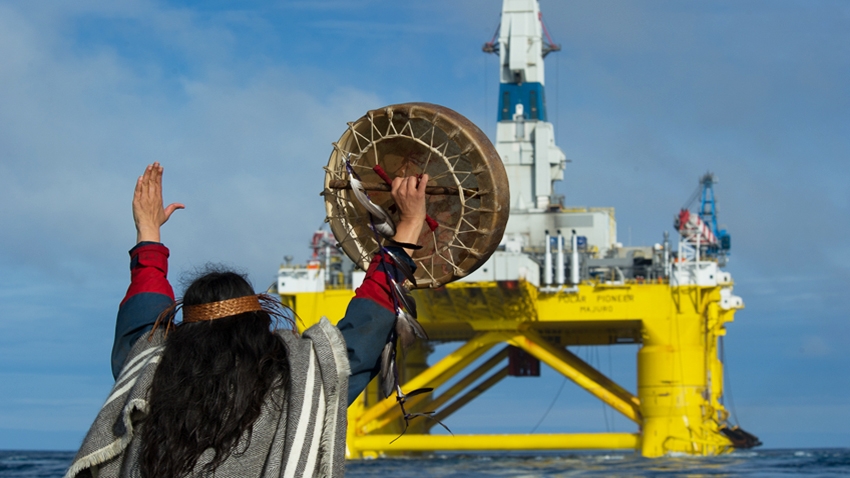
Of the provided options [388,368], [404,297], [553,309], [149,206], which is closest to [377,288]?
[404,297]

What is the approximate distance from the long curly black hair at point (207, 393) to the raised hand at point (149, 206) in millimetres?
973

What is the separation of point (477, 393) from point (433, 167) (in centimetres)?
4058

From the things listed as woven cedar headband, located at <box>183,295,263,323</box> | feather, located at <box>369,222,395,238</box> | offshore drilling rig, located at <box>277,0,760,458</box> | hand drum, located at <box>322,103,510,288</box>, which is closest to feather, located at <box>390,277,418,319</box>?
feather, located at <box>369,222,395,238</box>

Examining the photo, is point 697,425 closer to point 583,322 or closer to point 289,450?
point 583,322

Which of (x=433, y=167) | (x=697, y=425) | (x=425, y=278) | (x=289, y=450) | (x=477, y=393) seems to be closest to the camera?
(x=289, y=450)

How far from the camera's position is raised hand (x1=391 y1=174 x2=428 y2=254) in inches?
171

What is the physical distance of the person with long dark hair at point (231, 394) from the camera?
360 centimetres

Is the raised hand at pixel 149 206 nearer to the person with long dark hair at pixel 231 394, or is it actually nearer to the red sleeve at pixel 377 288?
the person with long dark hair at pixel 231 394

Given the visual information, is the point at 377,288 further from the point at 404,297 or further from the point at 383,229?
the point at 383,229

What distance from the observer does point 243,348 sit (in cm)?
373

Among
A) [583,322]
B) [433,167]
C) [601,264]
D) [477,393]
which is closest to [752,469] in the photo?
[583,322]

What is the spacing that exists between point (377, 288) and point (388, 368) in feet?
1.08

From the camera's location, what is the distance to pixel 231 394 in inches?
142

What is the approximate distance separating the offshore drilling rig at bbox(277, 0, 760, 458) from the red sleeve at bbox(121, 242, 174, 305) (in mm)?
31144
